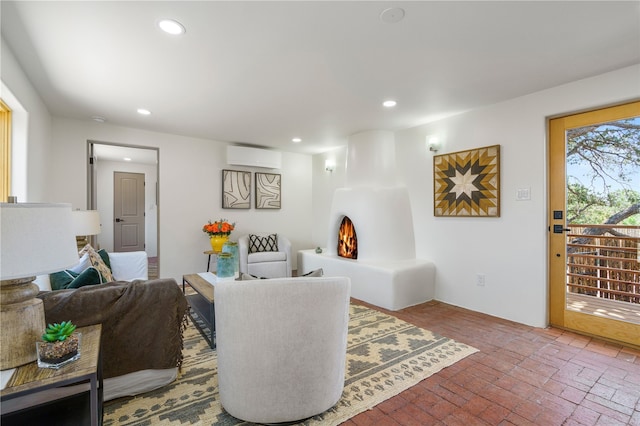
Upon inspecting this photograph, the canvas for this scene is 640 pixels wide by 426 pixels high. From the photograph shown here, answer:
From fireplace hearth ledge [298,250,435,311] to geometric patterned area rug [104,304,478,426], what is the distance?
0.49m

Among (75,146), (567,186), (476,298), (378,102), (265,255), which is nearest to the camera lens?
(567,186)

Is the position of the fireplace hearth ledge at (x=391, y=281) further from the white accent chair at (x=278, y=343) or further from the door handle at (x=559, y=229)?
the white accent chair at (x=278, y=343)

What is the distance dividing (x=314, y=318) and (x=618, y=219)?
9.53 feet

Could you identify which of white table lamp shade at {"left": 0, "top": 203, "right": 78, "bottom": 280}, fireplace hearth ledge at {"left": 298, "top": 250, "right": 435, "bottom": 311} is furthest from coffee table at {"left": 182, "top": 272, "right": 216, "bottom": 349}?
fireplace hearth ledge at {"left": 298, "top": 250, "right": 435, "bottom": 311}

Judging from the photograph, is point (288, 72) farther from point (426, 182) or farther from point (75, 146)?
point (75, 146)

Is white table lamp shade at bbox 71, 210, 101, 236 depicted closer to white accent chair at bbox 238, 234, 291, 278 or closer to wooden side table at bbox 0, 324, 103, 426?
white accent chair at bbox 238, 234, 291, 278

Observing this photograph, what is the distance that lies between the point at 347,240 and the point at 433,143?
1.82 m

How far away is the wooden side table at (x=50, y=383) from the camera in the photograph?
107cm

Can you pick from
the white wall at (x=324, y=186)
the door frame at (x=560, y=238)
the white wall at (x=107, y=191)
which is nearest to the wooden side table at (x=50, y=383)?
the door frame at (x=560, y=238)

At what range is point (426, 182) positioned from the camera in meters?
4.03

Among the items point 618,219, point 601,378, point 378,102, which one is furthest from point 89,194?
point 618,219

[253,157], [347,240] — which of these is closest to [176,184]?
[253,157]

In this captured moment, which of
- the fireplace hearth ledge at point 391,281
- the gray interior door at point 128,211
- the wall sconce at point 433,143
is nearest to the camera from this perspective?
the fireplace hearth ledge at point 391,281

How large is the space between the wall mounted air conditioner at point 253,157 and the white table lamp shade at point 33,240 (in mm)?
3948
